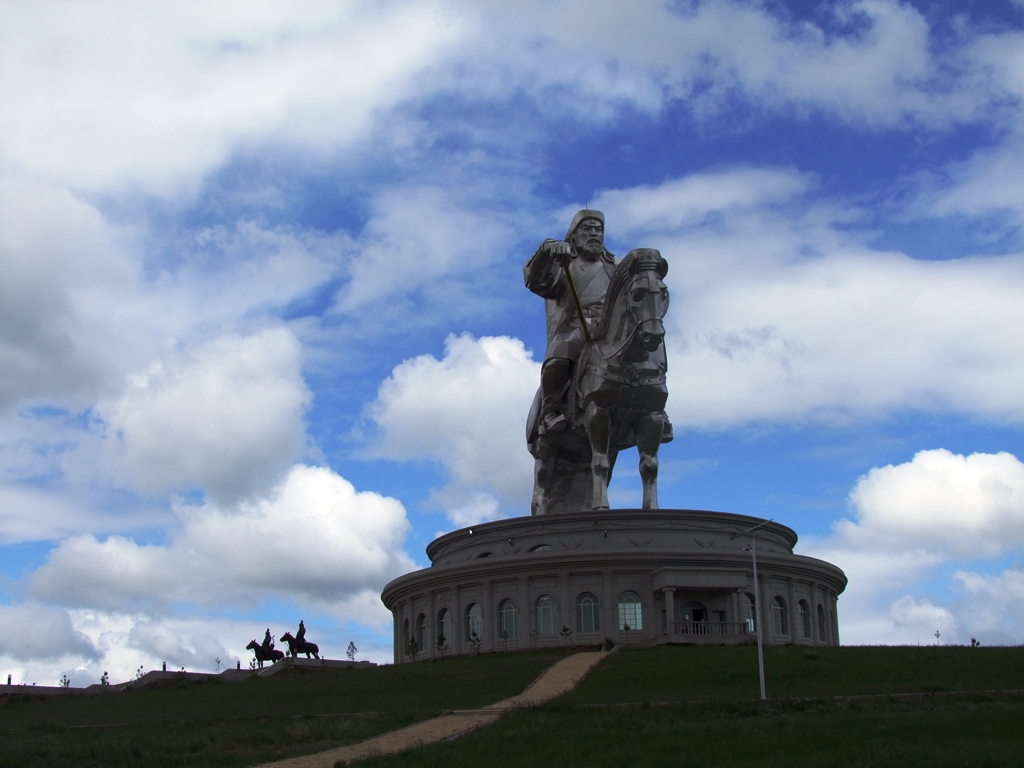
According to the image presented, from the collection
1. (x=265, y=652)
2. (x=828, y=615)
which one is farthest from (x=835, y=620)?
(x=265, y=652)

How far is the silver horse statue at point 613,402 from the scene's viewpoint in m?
36.8

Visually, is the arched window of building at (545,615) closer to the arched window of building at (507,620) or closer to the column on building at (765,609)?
the arched window of building at (507,620)

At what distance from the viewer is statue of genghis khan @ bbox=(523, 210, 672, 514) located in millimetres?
37594

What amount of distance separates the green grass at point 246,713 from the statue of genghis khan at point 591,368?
885cm

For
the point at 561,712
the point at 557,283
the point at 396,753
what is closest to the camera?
the point at 396,753

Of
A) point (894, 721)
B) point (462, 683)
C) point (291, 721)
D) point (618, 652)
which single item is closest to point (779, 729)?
point (894, 721)

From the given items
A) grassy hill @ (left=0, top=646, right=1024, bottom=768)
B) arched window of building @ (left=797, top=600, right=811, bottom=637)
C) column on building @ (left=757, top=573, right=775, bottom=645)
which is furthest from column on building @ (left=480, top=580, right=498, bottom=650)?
arched window of building @ (left=797, top=600, right=811, bottom=637)

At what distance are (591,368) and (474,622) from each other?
972 cm

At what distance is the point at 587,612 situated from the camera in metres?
38.8

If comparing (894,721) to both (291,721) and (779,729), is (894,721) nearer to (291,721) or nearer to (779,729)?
(779,729)

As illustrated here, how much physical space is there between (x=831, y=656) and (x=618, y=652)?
6.03m

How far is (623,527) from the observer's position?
40031mm

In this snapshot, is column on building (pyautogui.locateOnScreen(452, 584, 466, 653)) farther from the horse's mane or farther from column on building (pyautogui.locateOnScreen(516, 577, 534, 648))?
the horse's mane

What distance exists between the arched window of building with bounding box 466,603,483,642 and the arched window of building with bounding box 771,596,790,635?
9828mm
